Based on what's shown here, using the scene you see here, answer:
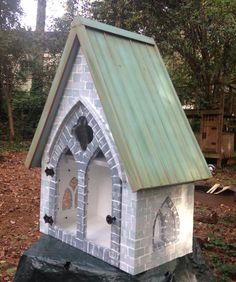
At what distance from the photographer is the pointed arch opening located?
321 centimetres

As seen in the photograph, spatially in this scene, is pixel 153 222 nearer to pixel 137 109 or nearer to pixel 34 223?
pixel 137 109

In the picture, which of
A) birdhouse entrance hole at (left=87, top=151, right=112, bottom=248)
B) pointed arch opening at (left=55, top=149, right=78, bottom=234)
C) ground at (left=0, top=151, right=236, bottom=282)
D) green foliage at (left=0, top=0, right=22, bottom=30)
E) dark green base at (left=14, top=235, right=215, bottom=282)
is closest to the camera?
dark green base at (left=14, top=235, right=215, bottom=282)

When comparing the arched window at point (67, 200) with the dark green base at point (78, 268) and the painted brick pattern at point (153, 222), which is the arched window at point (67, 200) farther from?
the painted brick pattern at point (153, 222)

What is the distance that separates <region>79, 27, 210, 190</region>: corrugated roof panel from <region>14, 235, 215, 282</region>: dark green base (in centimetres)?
75

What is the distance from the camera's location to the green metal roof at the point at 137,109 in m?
2.53

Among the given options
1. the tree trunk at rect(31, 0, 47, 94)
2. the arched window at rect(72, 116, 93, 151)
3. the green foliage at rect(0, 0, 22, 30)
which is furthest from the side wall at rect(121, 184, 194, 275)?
the green foliage at rect(0, 0, 22, 30)

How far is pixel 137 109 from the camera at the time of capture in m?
2.72

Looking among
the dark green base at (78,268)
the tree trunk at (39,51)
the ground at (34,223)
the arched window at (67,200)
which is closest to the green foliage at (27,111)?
the tree trunk at (39,51)

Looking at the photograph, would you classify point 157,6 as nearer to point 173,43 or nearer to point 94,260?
point 173,43

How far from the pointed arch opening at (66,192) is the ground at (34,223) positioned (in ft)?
5.24

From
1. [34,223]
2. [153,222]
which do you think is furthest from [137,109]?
[34,223]

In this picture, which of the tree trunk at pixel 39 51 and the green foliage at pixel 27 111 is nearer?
the tree trunk at pixel 39 51

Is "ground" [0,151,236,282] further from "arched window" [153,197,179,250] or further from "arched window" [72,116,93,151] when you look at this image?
"arched window" [72,116,93,151]

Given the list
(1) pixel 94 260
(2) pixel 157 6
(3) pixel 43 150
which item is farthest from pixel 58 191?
(2) pixel 157 6
